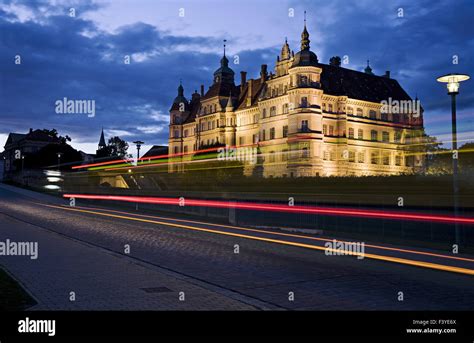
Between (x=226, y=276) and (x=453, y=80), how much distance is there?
430 inches

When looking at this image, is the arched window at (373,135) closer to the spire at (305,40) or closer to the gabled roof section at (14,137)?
the spire at (305,40)

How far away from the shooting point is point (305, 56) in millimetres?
78938

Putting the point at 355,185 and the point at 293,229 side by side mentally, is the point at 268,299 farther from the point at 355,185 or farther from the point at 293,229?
the point at 355,185

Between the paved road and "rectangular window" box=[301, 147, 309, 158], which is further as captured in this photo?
"rectangular window" box=[301, 147, 309, 158]

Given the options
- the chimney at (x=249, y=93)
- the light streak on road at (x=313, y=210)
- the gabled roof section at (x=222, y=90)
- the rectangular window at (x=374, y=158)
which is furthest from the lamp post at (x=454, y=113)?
the gabled roof section at (x=222, y=90)

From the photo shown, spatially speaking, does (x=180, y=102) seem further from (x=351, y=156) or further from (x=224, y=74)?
(x=351, y=156)

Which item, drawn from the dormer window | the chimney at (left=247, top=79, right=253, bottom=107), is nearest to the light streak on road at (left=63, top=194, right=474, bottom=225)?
the dormer window

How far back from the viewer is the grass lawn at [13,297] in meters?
7.29

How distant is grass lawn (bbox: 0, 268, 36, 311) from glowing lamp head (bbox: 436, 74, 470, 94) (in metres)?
14.4

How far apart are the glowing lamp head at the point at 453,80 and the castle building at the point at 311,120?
54.6 m

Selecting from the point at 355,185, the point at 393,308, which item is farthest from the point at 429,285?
the point at 355,185

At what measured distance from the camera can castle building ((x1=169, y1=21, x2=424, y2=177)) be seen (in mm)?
78000

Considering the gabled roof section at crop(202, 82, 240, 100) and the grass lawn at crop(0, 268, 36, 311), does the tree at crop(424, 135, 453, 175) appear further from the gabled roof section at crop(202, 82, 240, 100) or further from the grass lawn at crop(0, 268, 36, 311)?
the gabled roof section at crop(202, 82, 240, 100)

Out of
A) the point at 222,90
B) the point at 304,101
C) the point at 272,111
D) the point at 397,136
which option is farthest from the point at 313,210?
the point at 222,90
